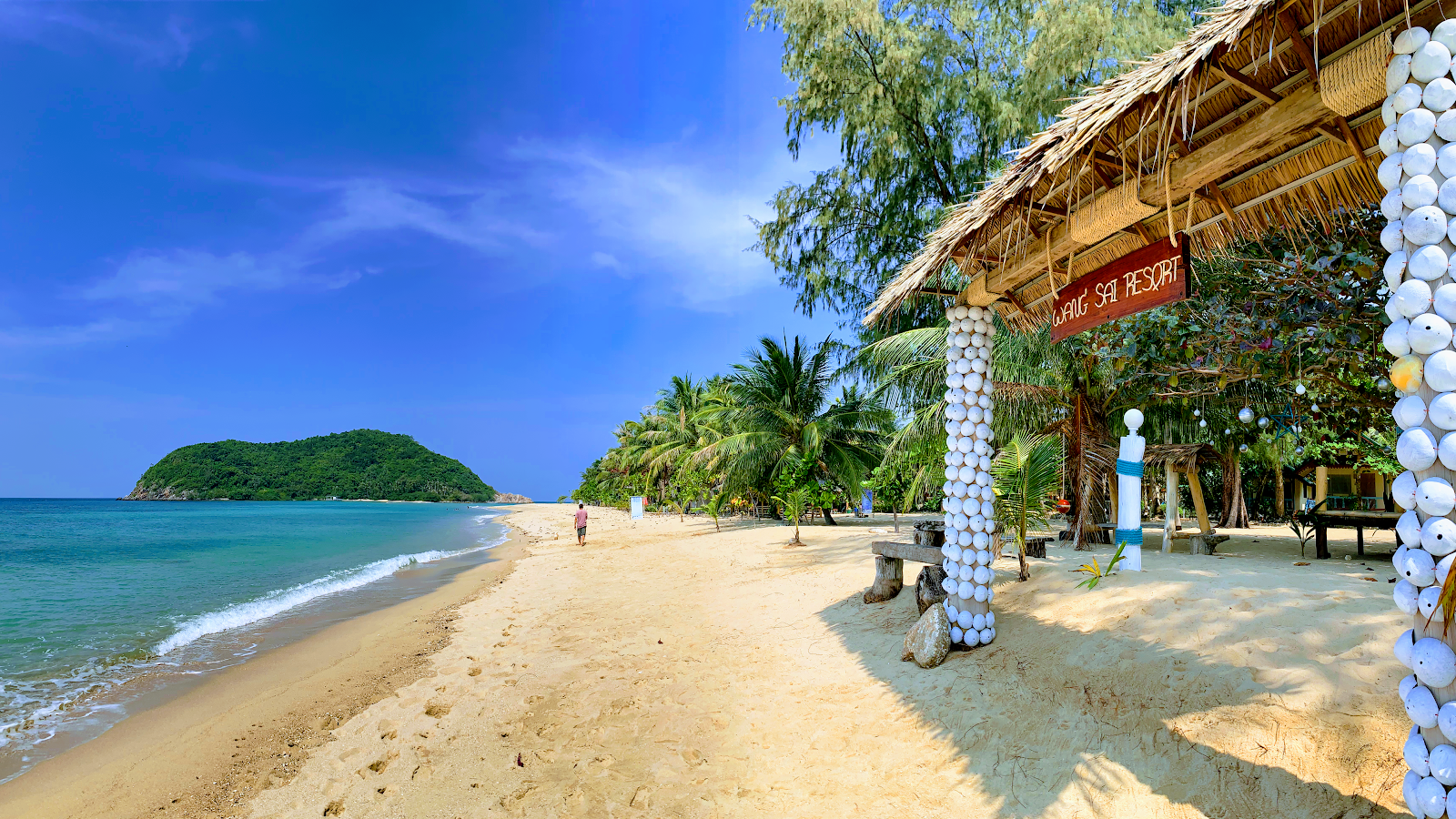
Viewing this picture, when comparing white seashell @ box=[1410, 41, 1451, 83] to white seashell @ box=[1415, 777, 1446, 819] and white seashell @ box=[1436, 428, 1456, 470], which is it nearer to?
white seashell @ box=[1436, 428, 1456, 470]

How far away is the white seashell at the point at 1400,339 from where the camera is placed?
219 cm

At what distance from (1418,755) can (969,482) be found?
3.19m

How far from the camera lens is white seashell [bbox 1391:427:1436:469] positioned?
6.89ft

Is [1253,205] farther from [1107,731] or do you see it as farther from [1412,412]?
[1107,731]

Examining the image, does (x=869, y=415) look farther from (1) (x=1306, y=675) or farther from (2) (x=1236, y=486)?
(1) (x=1306, y=675)

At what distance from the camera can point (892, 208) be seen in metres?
14.6

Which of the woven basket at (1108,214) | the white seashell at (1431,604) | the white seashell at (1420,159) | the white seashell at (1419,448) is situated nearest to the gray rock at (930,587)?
the woven basket at (1108,214)

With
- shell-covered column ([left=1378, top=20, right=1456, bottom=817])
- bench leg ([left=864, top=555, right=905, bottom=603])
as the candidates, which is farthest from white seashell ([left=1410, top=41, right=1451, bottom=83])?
bench leg ([left=864, top=555, right=905, bottom=603])

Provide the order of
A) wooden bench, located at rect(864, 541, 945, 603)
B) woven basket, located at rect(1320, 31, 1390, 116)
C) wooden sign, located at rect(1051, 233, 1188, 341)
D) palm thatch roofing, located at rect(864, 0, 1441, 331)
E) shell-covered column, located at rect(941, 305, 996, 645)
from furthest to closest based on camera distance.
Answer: wooden bench, located at rect(864, 541, 945, 603) → shell-covered column, located at rect(941, 305, 996, 645) → wooden sign, located at rect(1051, 233, 1188, 341) → palm thatch roofing, located at rect(864, 0, 1441, 331) → woven basket, located at rect(1320, 31, 1390, 116)

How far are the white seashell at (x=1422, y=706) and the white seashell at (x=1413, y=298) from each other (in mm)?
1218

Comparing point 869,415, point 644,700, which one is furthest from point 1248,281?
point 869,415

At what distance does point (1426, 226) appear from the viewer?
2156 millimetres

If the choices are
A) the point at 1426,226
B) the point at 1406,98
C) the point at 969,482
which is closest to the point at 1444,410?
the point at 1426,226

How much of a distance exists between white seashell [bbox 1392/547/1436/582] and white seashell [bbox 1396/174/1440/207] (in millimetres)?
1146
